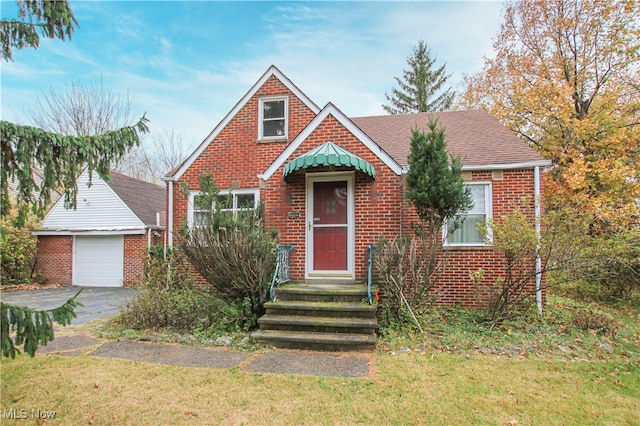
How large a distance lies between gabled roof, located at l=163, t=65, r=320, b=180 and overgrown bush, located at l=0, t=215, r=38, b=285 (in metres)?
10.2

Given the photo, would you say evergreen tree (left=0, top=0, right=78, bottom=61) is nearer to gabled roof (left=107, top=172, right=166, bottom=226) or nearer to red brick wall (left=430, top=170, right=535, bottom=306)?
red brick wall (left=430, top=170, right=535, bottom=306)

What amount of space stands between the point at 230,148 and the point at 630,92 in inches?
621

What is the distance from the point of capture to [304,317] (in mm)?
6289

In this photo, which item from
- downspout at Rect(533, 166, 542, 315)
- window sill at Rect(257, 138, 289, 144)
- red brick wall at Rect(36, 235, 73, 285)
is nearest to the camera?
downspout at Rect(533, 166, 542, 315)

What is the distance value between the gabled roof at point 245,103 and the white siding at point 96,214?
6.85 meters

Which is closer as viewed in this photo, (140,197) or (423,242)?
(423,242)

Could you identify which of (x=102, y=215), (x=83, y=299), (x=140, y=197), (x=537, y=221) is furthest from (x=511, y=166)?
(x=140, y=197)

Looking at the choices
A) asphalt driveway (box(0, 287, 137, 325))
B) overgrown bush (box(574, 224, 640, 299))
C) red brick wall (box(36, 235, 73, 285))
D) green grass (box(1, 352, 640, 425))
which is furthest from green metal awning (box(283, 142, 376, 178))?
red brick wall (box(36, 235, 73, 285))

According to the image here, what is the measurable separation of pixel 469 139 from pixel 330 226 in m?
4.61

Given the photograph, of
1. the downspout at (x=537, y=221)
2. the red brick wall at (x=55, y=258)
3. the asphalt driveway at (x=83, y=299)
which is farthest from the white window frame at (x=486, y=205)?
the red brick wall at (x=55, y=258)

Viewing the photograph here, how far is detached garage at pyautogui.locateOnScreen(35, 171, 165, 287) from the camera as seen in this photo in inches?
587

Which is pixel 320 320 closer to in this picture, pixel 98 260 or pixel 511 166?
pixel 511 166

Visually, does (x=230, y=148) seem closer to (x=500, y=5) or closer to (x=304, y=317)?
(x=304, y=317)

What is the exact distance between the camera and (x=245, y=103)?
9555 millimetres
